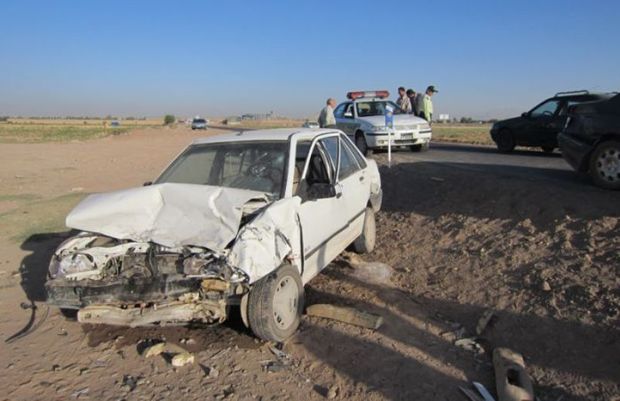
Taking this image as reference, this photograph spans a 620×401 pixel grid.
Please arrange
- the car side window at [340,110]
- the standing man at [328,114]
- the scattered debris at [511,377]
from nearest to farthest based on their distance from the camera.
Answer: the scattered debris at [511,377] → the standing man at [328,114] → the car side window at [340,110]

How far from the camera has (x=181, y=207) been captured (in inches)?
173

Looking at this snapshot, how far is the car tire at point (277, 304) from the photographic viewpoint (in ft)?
12.8

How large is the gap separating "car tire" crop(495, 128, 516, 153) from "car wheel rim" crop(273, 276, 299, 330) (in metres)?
11.4

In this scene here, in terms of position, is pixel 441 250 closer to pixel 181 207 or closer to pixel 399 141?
pixel 181 207

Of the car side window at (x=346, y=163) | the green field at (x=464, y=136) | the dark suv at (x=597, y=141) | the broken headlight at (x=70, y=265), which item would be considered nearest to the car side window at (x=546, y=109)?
the dark suv at (x=597, y=141)

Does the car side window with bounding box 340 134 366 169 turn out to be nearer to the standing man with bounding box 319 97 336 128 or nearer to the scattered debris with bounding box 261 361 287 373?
the scattered debris with bounding box 261 361 287 373

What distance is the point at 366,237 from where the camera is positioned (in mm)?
6449

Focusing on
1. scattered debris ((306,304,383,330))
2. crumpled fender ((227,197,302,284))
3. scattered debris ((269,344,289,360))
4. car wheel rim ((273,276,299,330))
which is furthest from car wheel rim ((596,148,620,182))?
scattered debris ((269,344,289,360))

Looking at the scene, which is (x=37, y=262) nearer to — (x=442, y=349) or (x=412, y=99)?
(x=442, y=349)

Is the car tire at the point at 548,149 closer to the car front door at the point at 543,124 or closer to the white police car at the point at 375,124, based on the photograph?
the car front door at the point at 543,124

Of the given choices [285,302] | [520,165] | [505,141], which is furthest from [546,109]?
[285,302]

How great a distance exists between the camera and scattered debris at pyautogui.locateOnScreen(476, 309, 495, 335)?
4.35 m

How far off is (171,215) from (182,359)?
123cm

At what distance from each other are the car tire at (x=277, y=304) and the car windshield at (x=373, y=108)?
10.8 m
